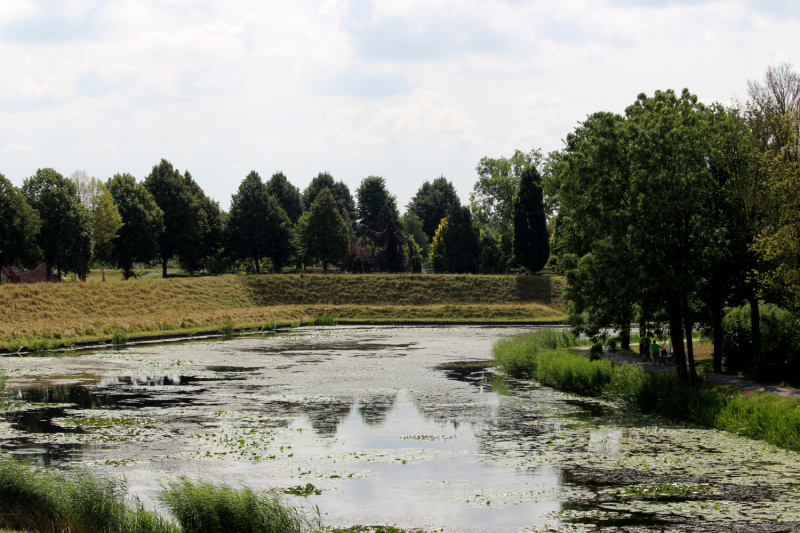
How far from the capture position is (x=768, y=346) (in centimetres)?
2272

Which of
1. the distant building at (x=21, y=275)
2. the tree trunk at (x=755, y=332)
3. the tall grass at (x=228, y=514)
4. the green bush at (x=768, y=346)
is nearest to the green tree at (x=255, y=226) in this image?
the distant building at (x=21, y=275)

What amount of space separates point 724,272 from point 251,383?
18096mm

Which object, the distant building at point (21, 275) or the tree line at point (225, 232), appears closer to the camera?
the tree line at point (225, 232)

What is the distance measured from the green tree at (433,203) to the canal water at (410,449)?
88.8m

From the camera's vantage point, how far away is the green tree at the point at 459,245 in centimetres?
8194

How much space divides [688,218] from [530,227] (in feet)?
175

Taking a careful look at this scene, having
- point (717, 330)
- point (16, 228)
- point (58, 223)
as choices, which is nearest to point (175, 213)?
point (58, 223)

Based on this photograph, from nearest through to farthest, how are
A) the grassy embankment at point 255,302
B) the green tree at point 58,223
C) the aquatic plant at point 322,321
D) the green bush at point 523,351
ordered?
1. the green bush at point 523,351
2. the grassy embankment at point 255,302
3. the aquatic plant at point 322,321
4. the green tree at point 58,223

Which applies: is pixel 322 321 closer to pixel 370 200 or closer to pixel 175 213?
pixel 175 213

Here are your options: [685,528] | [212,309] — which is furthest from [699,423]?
[212,309]

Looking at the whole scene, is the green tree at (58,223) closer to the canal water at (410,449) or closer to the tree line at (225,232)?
the tree line at (225,232)

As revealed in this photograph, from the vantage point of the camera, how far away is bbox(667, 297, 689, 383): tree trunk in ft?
72.1

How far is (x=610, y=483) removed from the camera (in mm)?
13812

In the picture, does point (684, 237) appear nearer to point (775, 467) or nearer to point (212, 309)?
point (775, 467)
